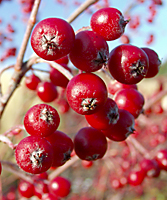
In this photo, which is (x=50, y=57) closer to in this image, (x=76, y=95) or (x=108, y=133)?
(x=76, y=95)

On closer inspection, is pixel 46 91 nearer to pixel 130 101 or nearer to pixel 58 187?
pixel 130 101

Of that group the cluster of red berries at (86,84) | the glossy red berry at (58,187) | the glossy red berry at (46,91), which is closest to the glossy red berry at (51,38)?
the cluster of red berries at (86,84)

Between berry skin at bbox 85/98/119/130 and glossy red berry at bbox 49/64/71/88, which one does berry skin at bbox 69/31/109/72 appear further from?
glossy red berry at bbox 49/64/71/88

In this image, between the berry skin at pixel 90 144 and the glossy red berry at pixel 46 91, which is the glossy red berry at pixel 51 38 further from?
the glossy red berry at pixel 46 91

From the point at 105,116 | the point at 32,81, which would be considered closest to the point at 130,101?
the point at 105,116

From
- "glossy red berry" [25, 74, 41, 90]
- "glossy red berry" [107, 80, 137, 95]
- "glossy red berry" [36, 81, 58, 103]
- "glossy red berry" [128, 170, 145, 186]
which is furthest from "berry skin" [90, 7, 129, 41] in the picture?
"glossy red berry" [128, 170, 145, 186]
